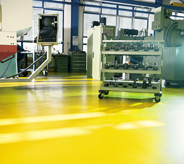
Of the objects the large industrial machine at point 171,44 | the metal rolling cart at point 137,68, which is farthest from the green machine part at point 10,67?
the large industrial machine at point 171,44

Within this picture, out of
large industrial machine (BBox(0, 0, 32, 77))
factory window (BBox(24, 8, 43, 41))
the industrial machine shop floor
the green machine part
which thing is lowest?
the industrial machine shop floor

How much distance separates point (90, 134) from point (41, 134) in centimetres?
41

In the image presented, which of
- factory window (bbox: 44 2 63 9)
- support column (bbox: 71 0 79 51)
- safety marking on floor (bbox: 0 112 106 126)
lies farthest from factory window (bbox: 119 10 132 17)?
safety marking on floor (bbox: 0 112 106 126)

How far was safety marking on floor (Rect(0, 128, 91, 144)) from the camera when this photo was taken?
159 cm

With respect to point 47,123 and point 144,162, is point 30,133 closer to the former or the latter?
point 47,123

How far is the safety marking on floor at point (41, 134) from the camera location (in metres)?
1.59

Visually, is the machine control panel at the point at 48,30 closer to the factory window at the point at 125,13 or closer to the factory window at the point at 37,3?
the factory window at the point at 37,3

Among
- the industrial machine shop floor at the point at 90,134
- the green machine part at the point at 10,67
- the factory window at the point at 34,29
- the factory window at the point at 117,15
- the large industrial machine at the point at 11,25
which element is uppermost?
the factory window at the point at 117,15

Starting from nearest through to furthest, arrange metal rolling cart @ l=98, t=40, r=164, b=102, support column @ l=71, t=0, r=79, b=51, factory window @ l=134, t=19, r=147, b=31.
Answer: metal rolling cart @ l=98, t=40, r=164, b=102 → support column @ l=71, t=0, r=79, b=51 → factory window @ l=134, t=19, r=147, b=31

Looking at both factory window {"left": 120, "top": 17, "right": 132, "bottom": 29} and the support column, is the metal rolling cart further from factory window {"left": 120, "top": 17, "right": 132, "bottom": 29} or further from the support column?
factory window {"left": 120, "top": 17, "right": 132, "bottom": 29}

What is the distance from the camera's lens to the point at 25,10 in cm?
359

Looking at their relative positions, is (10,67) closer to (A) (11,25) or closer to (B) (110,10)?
A: (A) (11,25)

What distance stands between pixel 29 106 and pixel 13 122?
747mm

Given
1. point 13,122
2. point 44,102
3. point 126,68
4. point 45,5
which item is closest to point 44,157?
point 13,122
